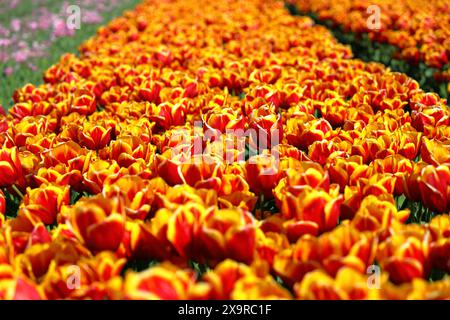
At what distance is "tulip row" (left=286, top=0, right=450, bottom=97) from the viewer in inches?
222

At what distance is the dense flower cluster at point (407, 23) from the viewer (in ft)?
18.8

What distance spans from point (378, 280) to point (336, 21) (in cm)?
851

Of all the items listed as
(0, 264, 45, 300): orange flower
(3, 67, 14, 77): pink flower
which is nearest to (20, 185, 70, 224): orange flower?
(0, 264, 45, 300): orange flower

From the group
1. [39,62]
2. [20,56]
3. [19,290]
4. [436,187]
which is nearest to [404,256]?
[436,187]

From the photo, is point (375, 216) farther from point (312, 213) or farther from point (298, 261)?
point (298, 261)

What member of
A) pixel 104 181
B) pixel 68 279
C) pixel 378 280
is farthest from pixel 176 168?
pixel 378 280

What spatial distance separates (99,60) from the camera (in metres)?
5.10

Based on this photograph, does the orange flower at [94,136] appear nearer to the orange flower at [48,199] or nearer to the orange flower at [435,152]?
the orange flower at [48,199]

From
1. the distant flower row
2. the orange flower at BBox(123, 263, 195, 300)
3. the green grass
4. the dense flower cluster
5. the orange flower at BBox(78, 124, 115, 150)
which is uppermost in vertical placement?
the orange flower at BBox(123, 263, 195, 300)

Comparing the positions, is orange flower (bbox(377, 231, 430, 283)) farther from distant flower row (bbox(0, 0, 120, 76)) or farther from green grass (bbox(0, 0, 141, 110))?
distant flower row (bbox(0, 0, 120, 76))

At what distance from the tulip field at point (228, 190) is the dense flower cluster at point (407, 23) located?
1.78m
